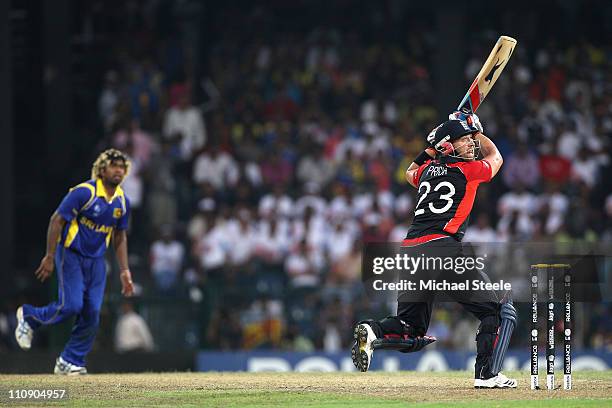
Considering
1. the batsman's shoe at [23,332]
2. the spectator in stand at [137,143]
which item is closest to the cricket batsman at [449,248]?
the batsman's shoe at [23,332]

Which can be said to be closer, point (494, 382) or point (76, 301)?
point (494, 382)

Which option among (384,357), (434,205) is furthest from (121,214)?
(384,357)

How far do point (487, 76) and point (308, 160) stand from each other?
9535 mm

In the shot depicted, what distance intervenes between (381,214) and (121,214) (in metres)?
7.56

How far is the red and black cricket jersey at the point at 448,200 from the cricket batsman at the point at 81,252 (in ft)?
10.8

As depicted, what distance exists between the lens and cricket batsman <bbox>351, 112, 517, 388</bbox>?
10109mm

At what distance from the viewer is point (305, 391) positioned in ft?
34.9

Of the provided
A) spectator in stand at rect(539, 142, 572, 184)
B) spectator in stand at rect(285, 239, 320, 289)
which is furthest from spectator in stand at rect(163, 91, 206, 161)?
spectator in stand at rect(539, 142, 572, 184)

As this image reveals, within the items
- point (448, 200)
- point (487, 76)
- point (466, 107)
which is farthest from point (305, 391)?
point (487, 76)

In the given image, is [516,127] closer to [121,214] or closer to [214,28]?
[214,28]

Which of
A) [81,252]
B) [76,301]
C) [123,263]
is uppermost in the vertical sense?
[81,252]

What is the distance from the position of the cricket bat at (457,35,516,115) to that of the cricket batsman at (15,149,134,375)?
332 centimetres

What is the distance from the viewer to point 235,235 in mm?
19375

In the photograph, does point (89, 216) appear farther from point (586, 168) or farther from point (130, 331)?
point (586, 168)
